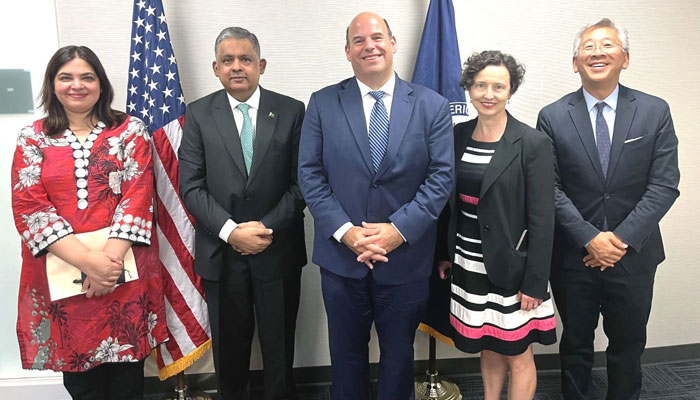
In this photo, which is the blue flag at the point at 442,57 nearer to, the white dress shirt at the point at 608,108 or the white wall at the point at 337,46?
the white wall at the point at 337,46

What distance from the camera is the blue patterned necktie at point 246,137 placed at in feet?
7.81

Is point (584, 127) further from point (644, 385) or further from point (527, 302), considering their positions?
point (644, 385)

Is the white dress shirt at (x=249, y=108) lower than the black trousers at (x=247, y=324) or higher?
higher

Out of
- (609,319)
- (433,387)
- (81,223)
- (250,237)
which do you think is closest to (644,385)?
(609,319)

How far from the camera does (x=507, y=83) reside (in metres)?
2.12

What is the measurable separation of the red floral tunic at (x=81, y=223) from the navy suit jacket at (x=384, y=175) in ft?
2.54

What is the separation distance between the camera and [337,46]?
9.53 feet

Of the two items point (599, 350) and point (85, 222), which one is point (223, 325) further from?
point (599, 350)

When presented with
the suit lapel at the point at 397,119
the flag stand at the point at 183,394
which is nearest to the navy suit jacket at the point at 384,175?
the suit lapel at the point at 397,119

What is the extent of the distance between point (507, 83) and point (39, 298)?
2.20m

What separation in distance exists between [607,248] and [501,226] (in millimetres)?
556

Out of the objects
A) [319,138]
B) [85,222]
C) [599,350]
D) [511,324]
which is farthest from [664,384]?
[85,222]

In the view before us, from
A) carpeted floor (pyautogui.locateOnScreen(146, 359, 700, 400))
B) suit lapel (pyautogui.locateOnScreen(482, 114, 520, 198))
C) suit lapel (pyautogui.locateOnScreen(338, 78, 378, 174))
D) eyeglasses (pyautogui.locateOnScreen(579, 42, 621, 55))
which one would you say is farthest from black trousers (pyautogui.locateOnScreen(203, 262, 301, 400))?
eyeglasses (pyautogui.locateOnScreen(579, 42, 621, 55))

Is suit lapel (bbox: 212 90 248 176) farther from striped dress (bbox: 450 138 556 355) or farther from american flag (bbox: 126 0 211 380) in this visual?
striped dress (bbox: 450 138 556 355)
